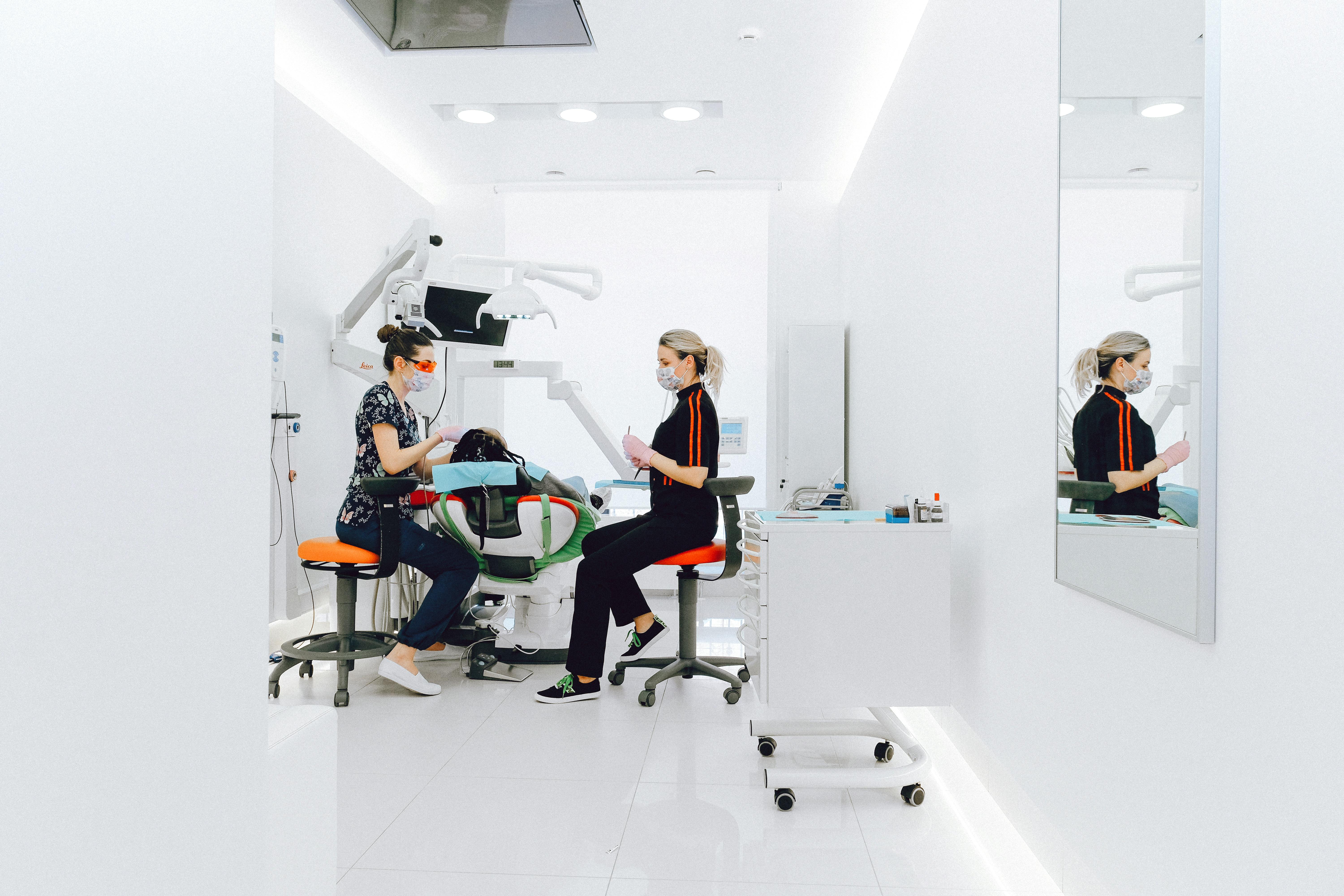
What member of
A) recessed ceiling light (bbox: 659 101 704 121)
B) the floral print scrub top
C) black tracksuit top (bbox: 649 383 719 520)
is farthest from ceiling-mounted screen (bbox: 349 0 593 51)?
black tracksuit top (bbox: 649 383 719 520)

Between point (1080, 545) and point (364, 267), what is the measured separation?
435 cm

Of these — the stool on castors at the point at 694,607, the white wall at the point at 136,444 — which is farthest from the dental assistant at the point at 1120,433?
the stool on castors at the point at 694,607

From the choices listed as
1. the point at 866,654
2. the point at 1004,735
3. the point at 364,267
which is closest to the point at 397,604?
the point at 364,267

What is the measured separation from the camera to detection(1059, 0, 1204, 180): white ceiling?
51.4 inches

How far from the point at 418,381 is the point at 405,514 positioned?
56cm

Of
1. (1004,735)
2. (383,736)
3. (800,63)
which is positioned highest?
(800,63)

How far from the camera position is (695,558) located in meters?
3.30

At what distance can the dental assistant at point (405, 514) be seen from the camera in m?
3.31

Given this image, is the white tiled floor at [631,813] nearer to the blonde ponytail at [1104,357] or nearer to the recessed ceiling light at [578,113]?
the blonde ponytail at [1104,357]

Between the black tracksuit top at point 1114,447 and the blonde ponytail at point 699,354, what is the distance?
5.86 feet

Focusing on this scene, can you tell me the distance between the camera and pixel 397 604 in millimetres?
4141

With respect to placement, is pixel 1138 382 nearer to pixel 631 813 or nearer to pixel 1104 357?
pixel 1104 357

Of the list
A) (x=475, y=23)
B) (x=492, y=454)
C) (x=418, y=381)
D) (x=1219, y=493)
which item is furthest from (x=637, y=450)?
(x=1219, y=493)

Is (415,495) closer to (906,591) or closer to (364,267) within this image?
(364,267)
